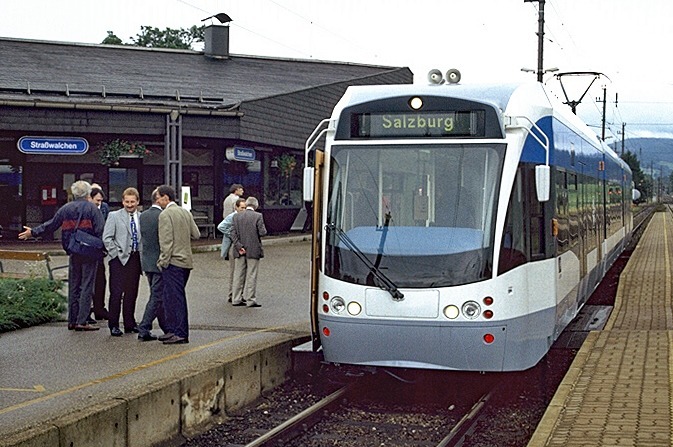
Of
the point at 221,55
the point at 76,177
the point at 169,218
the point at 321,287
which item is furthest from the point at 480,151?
the point at 221,55

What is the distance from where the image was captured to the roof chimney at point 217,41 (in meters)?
38.1

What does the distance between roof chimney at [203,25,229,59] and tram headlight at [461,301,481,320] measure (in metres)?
30.4

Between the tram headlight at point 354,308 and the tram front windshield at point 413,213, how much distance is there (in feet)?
0.67

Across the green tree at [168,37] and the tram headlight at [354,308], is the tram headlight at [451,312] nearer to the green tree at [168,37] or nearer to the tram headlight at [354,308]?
the tram headlight at [354,308]

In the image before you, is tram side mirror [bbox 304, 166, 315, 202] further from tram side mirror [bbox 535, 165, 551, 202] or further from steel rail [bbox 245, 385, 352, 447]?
tram side mirror [bbox 535, 165, 551, 202]

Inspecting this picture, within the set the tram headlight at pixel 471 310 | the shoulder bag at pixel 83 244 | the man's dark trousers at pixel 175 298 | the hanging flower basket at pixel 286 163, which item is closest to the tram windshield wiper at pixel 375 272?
the tram headlight at pixel 471 310

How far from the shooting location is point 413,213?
9.53m

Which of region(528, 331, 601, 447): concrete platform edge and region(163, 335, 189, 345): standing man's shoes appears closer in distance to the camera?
region(528, 331, 601, 447): concrete platform edge

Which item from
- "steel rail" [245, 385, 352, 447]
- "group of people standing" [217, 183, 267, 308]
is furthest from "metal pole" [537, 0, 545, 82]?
"steel rail" [245, 385, 352, 447]

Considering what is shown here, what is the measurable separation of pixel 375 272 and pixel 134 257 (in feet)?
11.6

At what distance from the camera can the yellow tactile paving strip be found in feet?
24.3

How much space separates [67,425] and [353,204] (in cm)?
379

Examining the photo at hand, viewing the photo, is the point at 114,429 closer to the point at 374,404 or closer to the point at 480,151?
the point at 374,404

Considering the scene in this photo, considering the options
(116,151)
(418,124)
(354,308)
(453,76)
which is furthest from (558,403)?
(116,151)
